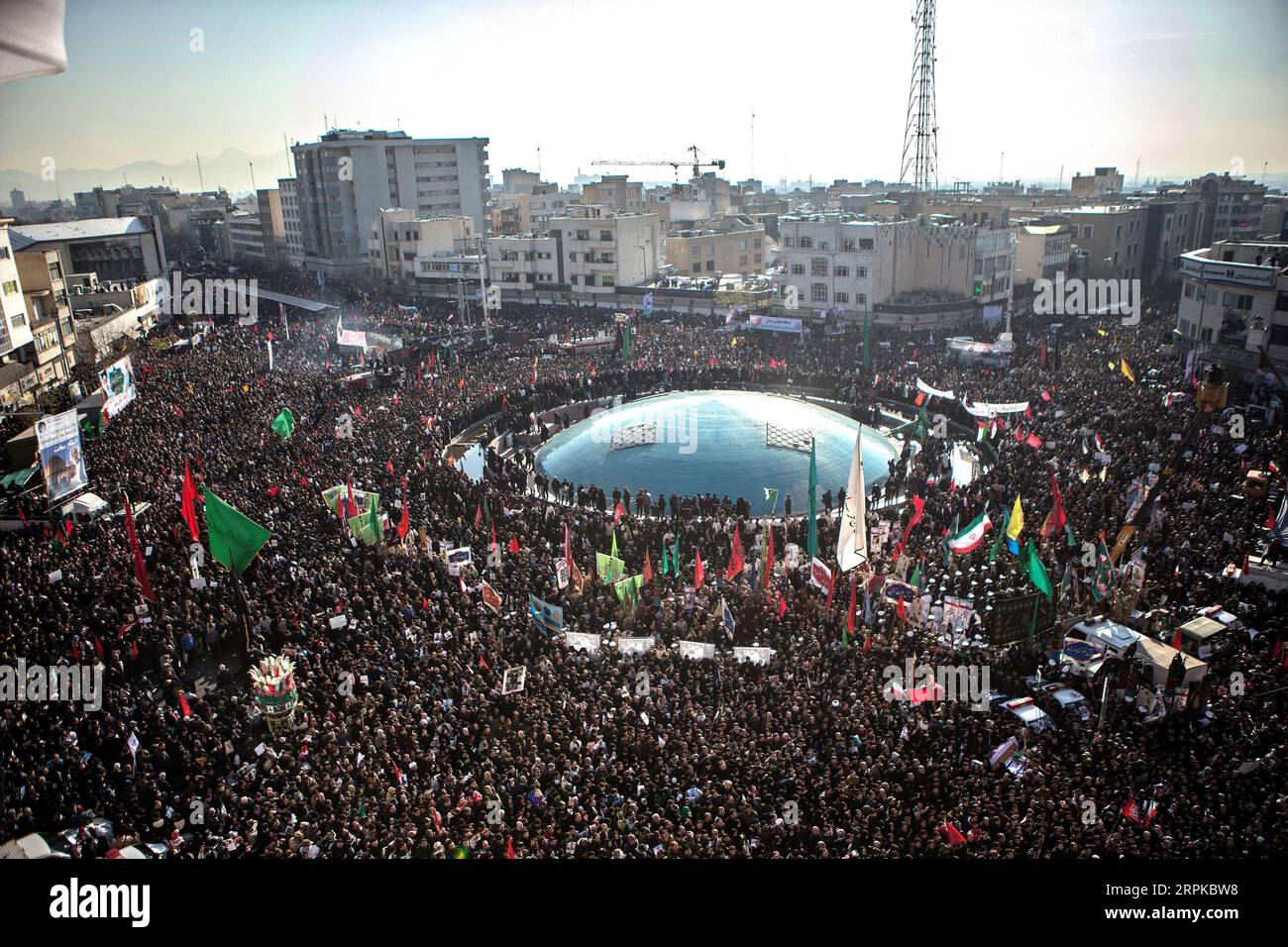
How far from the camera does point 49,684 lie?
14.4 m

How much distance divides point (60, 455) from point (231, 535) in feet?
32.4

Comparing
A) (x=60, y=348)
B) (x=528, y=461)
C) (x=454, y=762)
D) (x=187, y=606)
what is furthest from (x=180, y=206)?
(x=454, y=762)

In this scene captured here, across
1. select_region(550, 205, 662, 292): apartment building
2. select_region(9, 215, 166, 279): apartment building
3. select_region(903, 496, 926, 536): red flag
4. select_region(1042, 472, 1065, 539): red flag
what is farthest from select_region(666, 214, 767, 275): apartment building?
select_region(1042, 472, 1065, 539): red flag

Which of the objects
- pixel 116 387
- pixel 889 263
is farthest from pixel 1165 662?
pixel 889 263

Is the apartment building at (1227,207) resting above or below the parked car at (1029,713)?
above

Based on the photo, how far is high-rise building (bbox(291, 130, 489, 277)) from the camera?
260ft

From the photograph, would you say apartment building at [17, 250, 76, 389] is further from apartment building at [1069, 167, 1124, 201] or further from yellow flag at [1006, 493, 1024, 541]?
apartment building at [1069, 167, 1124, 201]

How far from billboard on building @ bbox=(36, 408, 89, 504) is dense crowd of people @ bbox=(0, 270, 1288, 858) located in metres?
1.18

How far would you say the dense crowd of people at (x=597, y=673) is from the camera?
1097cm

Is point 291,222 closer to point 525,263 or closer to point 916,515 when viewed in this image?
point 525,263

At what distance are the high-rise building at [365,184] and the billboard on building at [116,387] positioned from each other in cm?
5201

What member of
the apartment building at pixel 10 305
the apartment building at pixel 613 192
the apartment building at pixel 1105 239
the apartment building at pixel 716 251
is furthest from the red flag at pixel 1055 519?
the apartment building at pixel 613 192

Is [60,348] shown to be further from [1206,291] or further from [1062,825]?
[1206,291]

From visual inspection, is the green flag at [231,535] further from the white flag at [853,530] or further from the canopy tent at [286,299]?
the canopy tent at [286,299]
